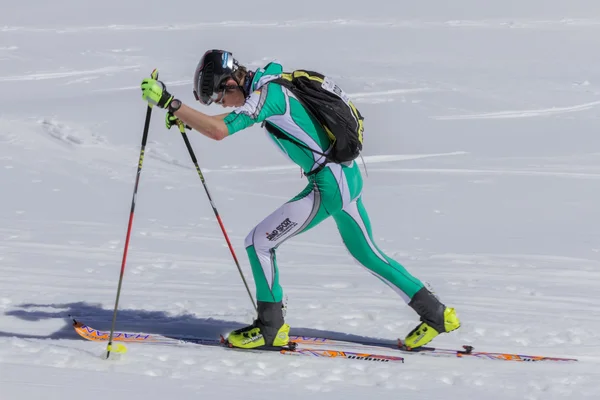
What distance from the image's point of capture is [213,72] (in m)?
4.96

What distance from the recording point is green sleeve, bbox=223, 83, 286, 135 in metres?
4.61

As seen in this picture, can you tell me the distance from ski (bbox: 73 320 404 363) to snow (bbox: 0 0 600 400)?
0.38ft

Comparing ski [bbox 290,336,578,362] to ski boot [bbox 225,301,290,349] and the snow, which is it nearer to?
the snow

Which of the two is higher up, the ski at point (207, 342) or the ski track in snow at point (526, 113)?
the ski track in snow at point (526, 113)

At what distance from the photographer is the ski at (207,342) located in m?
5.36

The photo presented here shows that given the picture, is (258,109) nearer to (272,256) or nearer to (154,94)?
(154,94)

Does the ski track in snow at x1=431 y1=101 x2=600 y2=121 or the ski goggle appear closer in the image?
the ski goggle

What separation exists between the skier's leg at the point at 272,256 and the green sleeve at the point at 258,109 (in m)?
0.64

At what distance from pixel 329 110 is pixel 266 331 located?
5.22 ft

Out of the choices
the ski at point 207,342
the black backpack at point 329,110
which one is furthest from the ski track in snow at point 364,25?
the black backpack at point 329,110

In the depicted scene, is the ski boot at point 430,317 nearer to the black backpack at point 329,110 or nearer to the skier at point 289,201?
the skier at point 289,201

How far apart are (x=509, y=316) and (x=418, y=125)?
358 inches

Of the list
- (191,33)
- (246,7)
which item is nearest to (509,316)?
(191,33)

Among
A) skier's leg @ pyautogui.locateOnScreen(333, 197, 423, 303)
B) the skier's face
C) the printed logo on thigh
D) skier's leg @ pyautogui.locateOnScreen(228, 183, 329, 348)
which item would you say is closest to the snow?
skier's leg @ pyautogui.locateOnScreen(228, 183, 329, 348)
